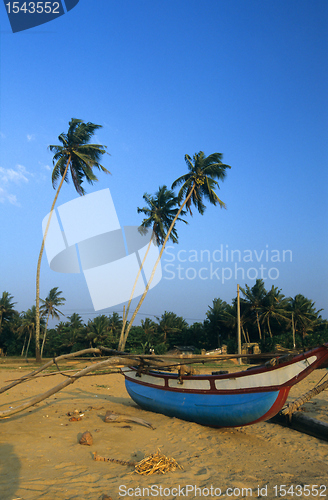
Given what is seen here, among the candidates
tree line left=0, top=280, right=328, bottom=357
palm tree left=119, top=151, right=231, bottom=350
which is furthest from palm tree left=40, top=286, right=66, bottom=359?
palm tree left=119, top=151, right=231, bottom=350

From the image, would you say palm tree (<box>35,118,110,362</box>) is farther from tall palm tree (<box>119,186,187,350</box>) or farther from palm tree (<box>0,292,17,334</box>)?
palm tree (<box>0,292,17,334</box>)

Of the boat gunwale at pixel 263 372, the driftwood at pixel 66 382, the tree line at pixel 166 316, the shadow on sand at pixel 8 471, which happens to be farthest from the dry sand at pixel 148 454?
the tree line at pixel 166 316

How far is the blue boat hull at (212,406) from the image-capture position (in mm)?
6449

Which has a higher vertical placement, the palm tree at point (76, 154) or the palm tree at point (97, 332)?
the palm tree at point (76, 154)

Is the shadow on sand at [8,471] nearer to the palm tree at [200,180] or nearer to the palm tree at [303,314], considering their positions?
the palm tree at [200,180]

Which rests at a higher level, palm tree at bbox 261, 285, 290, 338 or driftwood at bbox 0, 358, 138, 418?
palm tree at bbox 261, 285, 290, 338

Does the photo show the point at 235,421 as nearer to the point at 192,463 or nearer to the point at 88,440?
the point at 192,463

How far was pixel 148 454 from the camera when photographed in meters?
5.52

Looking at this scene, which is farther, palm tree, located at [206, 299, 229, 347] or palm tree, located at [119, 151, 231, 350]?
palm tree, located at [206, 299, 229, 347]

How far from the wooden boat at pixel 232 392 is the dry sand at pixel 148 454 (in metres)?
0.34

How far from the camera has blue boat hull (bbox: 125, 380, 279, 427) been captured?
6449 mm

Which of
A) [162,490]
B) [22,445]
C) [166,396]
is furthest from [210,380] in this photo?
[22,445]

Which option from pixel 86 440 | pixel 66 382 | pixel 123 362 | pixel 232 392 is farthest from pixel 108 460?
pixel 232 392

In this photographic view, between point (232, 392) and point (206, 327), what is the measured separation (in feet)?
119
